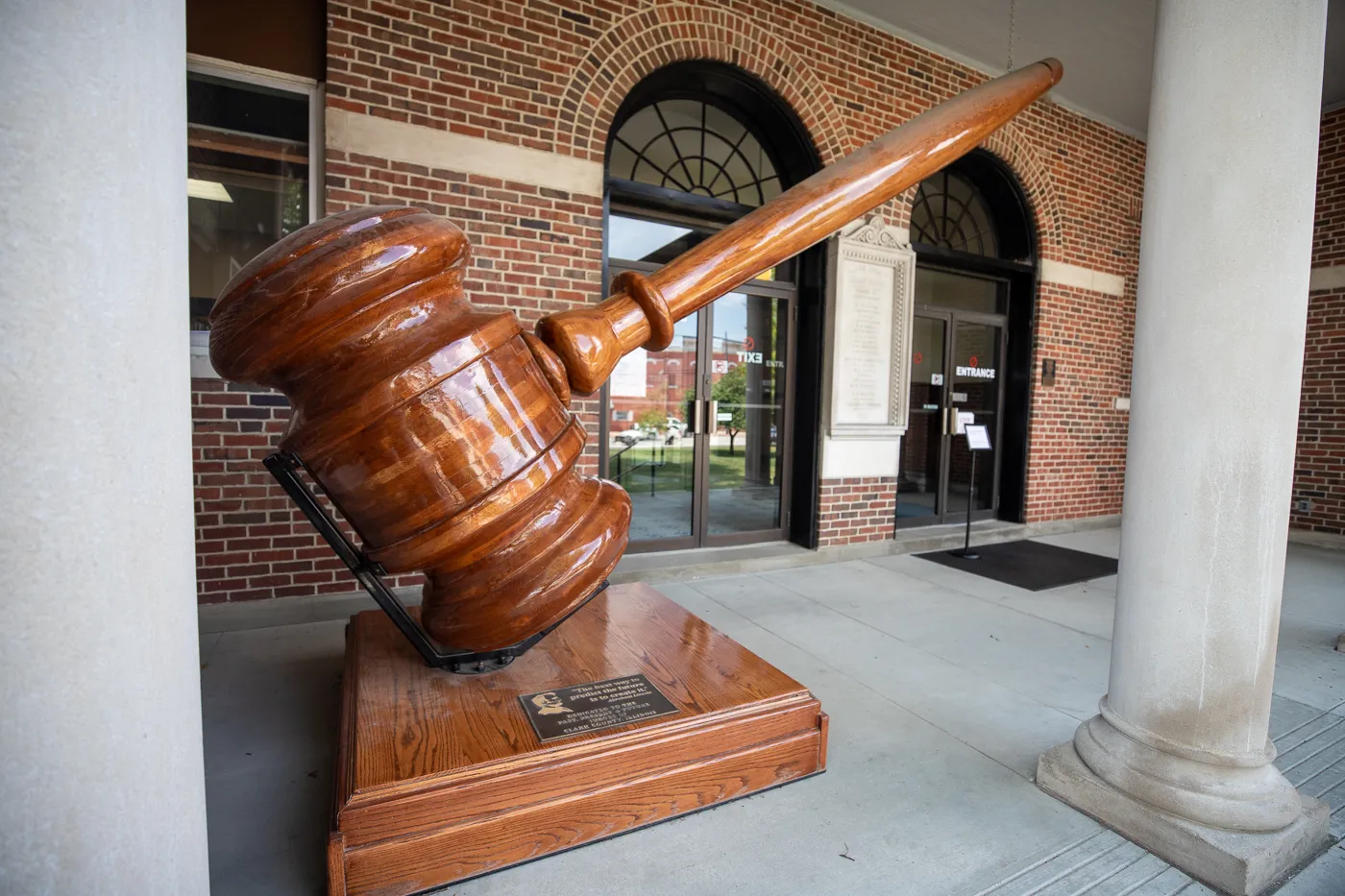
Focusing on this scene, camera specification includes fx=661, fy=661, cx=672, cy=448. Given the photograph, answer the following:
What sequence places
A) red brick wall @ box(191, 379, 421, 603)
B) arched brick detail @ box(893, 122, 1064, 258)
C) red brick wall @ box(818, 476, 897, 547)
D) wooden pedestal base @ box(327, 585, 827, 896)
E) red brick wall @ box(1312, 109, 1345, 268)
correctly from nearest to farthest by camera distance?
wooden pedestal base @ box(327, 585, 827, 896) → red brick wall @ box(191, 379, 421, 603) → red brick wall @ box(818, 476, 897, 547) → arched brick detail @ box(893, 122, 1064, 258) → red brick wall @ box(1312, 109, 1345, 268)

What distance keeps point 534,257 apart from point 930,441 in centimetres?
460

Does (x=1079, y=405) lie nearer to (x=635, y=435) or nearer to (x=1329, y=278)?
(x=1329, y=278)

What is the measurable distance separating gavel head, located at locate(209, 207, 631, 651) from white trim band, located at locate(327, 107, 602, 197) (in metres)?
2.95

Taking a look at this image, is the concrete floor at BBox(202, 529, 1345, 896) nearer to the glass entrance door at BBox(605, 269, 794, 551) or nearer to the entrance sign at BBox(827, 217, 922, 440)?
the glass entrance door at BBox(605, 269, 794, 551)

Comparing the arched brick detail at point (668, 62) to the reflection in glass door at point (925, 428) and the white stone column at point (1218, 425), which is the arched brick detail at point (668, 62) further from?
the white stone column at point (1218, 425)

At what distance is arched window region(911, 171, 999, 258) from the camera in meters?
6.41

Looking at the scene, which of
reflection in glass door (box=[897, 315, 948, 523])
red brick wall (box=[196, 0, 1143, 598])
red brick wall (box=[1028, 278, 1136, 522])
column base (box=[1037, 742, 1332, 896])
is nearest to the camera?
column base (box=[1037, 742, 1332, 896])

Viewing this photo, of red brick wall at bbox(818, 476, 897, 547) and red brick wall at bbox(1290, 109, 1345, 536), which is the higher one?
red brick wall at bbox(1290, 109, 1345, 536)

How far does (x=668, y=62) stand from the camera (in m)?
4.54

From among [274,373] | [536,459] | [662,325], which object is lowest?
[536,459]

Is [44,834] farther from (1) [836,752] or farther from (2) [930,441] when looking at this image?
(2) [930,441]

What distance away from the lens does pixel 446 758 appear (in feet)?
5.25

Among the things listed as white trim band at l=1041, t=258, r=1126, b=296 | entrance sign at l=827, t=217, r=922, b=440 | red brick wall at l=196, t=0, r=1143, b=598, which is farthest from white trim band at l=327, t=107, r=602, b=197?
white trim band at l=1041, t=258, r=1126, b=296

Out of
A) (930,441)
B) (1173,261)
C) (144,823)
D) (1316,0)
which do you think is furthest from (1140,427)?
(930,441)
